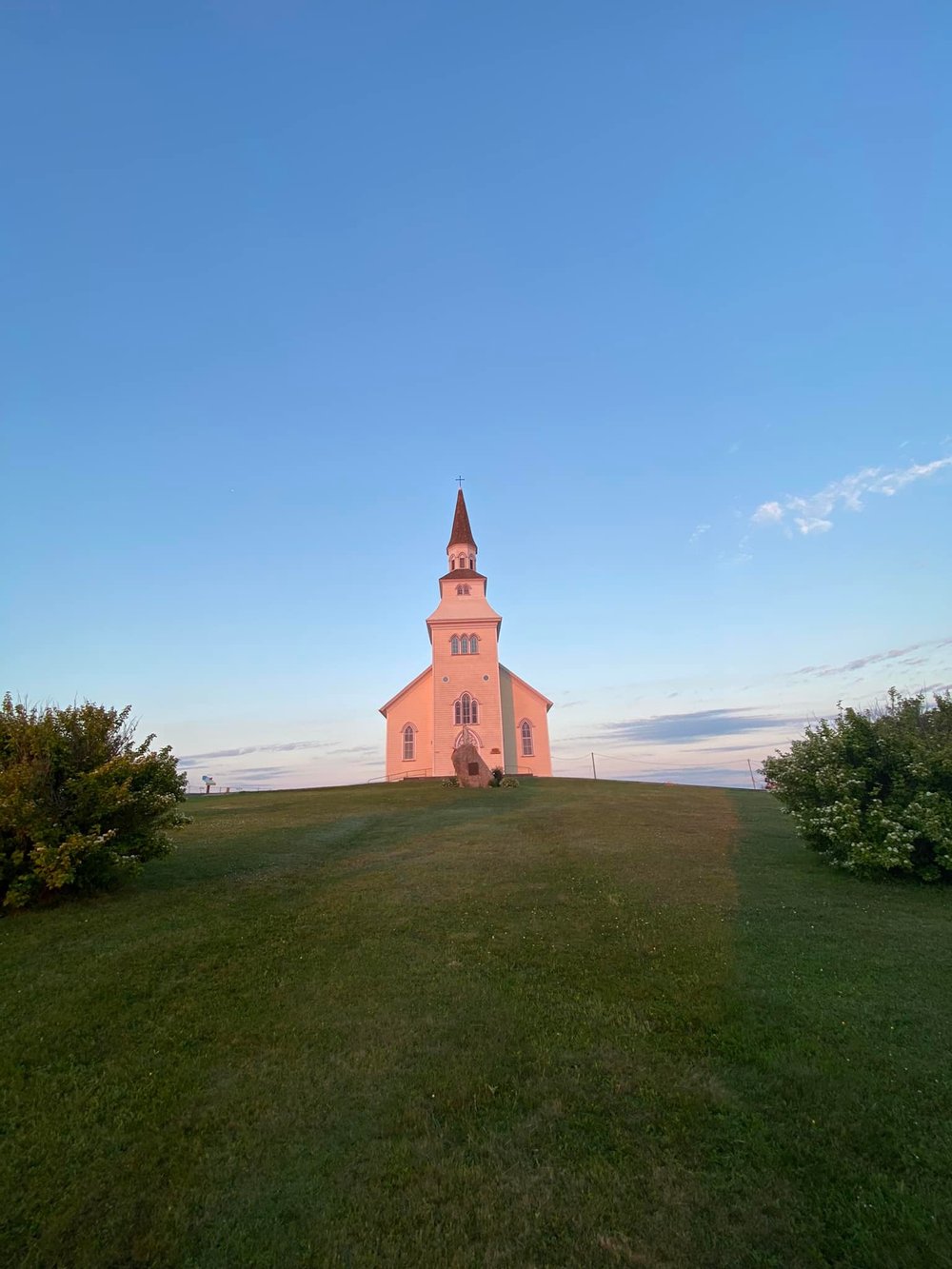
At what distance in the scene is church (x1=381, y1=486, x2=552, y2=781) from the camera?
4075cm

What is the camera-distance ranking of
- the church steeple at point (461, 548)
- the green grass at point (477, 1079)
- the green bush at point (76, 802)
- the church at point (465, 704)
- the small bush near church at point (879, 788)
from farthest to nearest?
the church steeple at point (461, 548) → the church at point (465, 704) → the small bush near church at point (879, 788) → the green bush at point (76, 802) → the green grass at point (477, 1079)

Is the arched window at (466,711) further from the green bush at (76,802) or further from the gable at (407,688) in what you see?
the green bush at (76,802)

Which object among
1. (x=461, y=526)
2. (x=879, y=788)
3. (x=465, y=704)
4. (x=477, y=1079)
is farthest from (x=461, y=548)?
(x=477, y=1079)

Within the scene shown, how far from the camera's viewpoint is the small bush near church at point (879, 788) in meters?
11.4

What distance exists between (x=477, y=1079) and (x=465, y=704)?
36.1 metres

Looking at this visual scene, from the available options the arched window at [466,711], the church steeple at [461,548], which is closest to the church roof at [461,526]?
the church steeple at [461,548]

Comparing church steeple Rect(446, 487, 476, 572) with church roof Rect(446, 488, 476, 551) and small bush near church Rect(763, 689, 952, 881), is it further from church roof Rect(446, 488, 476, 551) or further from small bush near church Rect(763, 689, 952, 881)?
small bush near church Rect(763, 689, 952, 881)

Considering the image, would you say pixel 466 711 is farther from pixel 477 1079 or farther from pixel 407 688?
pixel 477 1079

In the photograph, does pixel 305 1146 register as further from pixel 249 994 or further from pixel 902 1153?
pixel 902 1153

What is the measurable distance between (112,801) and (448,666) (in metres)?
32.5

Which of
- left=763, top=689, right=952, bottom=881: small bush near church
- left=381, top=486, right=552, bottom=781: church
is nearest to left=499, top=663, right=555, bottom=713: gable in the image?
left=381, top=486, right=552, bottom=781: church

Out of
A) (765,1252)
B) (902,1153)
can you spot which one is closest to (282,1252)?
(765,1252)

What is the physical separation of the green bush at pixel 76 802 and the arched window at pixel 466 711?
30031 millimetres

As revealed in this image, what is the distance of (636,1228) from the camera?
373cm
